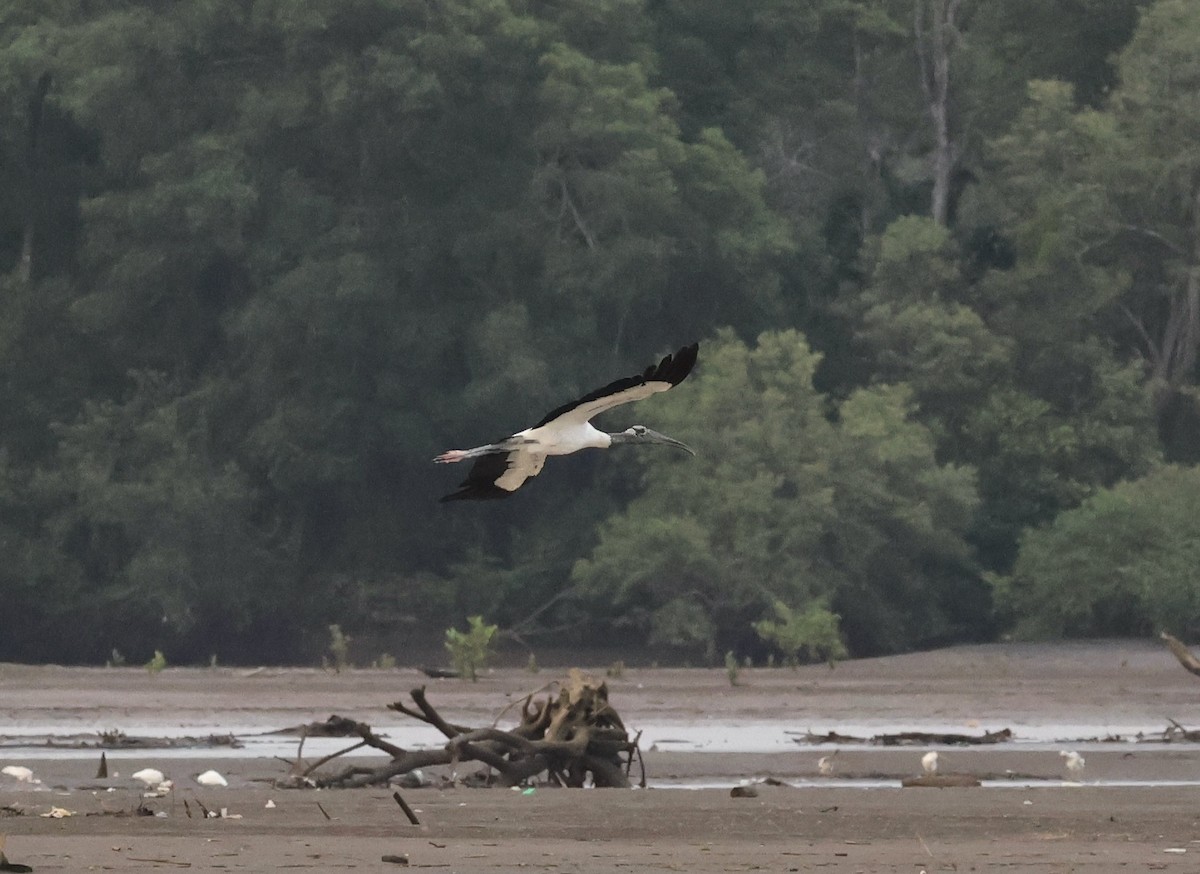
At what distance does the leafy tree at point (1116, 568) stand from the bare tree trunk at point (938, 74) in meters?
8.44

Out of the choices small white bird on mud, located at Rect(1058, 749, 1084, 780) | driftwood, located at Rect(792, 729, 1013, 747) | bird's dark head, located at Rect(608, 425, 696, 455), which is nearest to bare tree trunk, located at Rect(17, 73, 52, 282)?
driftwood, located at Rect(792, 729, 1013, 747)

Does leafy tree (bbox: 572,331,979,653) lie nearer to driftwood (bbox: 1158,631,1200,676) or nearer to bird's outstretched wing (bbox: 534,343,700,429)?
driftwood (bbox: 1158,631,1200,676)

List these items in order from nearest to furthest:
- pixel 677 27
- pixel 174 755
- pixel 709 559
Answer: pixel 174 755
pixel 709 559
pixel 677 27

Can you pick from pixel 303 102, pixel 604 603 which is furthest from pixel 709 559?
pixel 303 102

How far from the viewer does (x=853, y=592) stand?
40.5m

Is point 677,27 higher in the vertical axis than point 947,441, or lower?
higher

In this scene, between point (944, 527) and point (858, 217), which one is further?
point (858, 217)

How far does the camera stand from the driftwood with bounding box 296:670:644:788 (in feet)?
54.2

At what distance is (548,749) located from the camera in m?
16.6

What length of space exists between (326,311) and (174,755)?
70.8ft

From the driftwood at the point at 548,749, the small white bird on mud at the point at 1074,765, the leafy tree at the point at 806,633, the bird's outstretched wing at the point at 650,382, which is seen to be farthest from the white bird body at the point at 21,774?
the leafy tree at the point at 806,633

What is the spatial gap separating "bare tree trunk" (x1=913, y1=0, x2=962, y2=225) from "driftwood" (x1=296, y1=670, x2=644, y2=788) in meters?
30.7

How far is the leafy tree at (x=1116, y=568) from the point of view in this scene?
37.8m

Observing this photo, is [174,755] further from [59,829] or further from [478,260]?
[478,260]
